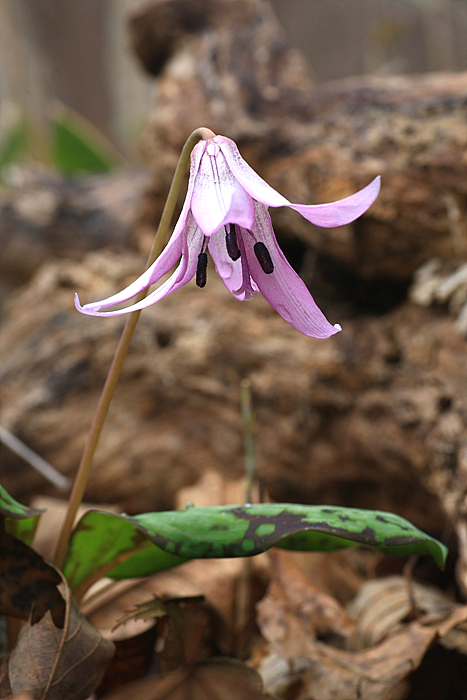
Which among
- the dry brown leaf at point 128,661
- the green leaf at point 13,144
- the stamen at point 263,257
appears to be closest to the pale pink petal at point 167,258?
the stamen at point 263,257

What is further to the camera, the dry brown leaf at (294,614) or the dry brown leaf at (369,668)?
the dry brown leaf at (294,614)

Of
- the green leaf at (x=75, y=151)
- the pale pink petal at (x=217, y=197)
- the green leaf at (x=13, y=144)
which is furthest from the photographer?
the green leaf at (x=13, y=144)

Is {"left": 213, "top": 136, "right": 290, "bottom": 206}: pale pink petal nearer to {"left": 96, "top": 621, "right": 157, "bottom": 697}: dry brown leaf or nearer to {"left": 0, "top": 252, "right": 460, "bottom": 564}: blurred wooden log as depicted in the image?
{"left": 96, "top": 621, "right": 157, "bottom": 697}: dry brown leaf

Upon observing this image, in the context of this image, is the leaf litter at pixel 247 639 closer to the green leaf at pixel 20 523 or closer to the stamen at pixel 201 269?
the green leaf at pixel 20 523

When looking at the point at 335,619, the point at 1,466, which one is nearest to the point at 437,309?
the point at 335,619

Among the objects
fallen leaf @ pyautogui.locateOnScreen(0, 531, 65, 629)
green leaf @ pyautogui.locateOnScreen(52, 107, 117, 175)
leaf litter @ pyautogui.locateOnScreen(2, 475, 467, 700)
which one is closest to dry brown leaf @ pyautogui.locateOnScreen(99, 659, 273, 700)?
leaf litter @ pyautogui.locateOnScreen(2, 475, 467, 700)

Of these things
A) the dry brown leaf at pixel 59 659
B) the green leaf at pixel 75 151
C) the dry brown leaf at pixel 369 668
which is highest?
the green leaf at pixel 75 151
